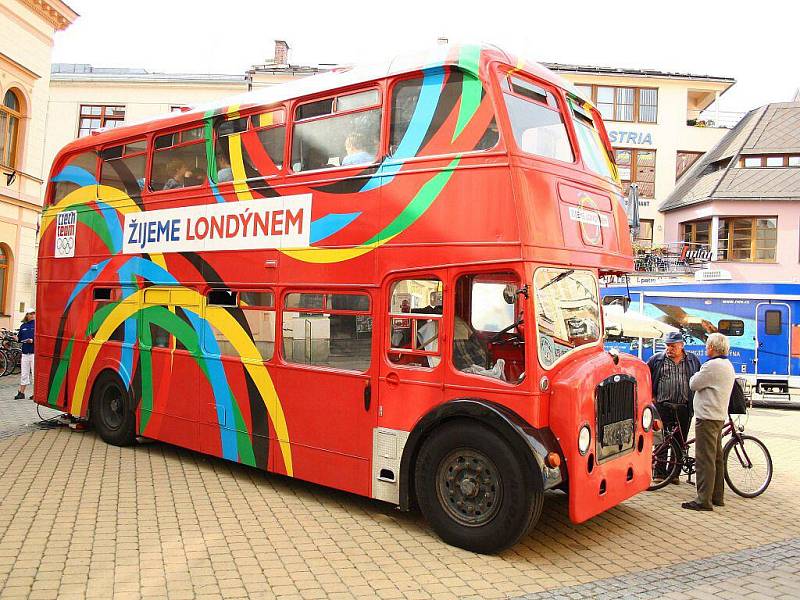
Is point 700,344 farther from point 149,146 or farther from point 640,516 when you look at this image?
point 149,146

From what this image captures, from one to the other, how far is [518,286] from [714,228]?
27.0 m

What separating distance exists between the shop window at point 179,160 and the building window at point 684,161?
30483 mm

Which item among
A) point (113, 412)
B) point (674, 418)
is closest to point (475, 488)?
point (674, 418)

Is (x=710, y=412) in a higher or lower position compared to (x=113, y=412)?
higher

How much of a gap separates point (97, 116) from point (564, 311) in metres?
34.0

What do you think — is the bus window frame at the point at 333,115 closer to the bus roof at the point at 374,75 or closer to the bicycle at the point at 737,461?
the bus roof at the point at 374,75

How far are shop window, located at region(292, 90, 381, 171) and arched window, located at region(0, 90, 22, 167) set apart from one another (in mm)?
17938

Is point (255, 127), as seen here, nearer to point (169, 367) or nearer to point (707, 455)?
point (169, 367)

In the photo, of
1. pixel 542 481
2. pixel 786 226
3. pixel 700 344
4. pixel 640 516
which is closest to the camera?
pixel 542 481

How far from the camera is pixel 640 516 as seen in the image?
743cm

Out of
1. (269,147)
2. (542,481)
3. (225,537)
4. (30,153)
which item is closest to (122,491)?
(225,537)

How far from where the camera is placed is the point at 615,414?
658 centimetres

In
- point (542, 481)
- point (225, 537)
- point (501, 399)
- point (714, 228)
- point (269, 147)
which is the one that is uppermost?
point (714, 228)

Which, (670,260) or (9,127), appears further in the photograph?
(670,260)
